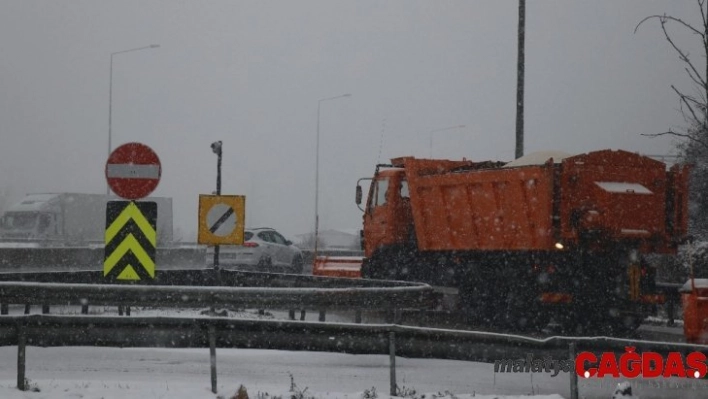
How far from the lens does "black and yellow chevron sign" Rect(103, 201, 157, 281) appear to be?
33.9 feet

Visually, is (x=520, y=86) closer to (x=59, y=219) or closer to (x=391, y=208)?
(x=391, y=208)

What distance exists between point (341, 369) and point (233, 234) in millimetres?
5457

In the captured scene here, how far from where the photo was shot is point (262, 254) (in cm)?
3369

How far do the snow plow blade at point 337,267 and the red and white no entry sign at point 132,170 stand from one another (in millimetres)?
12738

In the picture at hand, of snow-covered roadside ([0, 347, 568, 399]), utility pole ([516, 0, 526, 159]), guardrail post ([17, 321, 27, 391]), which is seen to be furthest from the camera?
utility pole ([516, 0, 526, 159])

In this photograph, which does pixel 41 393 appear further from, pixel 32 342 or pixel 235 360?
pixel 235 360

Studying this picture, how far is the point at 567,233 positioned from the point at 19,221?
3957 centimetres

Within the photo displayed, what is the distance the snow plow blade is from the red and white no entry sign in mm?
12738

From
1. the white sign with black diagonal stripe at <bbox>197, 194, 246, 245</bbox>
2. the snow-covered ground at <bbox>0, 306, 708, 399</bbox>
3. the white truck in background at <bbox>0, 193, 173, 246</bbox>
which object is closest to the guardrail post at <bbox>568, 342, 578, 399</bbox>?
the snow-covered ground at <bbox>0, 306, 708, 399</bbox>

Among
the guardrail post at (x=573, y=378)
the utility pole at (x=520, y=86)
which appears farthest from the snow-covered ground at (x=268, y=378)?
the utility pole at (x=520, y=86)

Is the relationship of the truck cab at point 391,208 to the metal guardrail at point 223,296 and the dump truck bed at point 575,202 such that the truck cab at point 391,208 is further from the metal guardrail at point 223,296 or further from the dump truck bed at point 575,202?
the metal guardrail at point 223,296

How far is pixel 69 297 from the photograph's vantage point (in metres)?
13.4

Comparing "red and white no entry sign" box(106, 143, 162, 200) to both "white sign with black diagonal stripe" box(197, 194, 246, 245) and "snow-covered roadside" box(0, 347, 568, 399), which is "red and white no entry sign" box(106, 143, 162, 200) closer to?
"snow-covered roadside" box(0, 347, 568, 399)

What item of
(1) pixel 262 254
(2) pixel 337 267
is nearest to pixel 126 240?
(2) pixel 337 267
